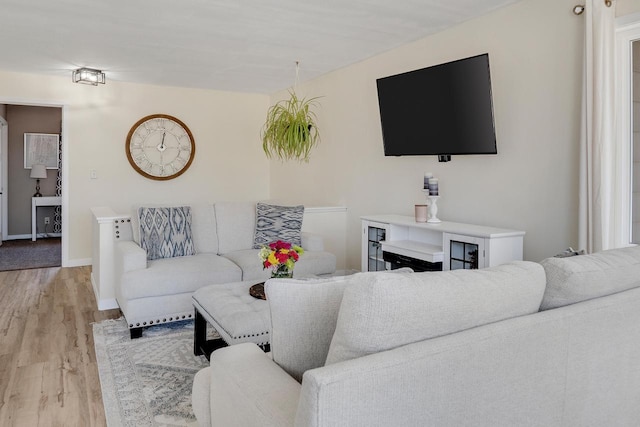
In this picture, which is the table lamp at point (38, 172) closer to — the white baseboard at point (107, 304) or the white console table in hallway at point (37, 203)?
the white console table in hallway at point (37, 203)

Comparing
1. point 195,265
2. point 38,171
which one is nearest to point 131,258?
point 195,265

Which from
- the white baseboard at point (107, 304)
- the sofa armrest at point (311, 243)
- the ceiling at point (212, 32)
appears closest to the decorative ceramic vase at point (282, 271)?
the sofa armrest at point (311, 243)

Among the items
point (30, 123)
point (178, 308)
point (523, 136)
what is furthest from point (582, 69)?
point (30, 123)

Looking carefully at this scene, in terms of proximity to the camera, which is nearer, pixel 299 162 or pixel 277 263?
pixel 277 263

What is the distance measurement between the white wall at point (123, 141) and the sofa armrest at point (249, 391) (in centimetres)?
506

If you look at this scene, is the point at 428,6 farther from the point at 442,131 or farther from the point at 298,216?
the point at 298,216

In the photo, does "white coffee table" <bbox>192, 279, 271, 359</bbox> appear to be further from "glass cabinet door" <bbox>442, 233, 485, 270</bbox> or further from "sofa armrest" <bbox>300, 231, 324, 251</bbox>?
"glass cabinet door" <bbox>442, 233, 485, 270</bbox>

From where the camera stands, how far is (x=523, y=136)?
326 cm

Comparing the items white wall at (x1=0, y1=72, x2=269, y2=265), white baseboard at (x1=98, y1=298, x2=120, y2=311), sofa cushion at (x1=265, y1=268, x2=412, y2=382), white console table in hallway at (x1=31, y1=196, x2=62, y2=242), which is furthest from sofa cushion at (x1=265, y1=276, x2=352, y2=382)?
white console table in hallway at (x1=31, y1=196, x2=62, y2=242)

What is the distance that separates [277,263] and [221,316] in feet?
1.39

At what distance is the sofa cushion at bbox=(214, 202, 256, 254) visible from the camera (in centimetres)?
429

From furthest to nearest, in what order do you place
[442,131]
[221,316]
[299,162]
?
Result: 1. [299,162]
2. [442,131]
3. [221,316]

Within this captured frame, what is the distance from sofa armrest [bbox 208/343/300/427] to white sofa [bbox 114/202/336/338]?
1958 mm

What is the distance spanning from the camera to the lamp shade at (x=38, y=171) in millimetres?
7938
